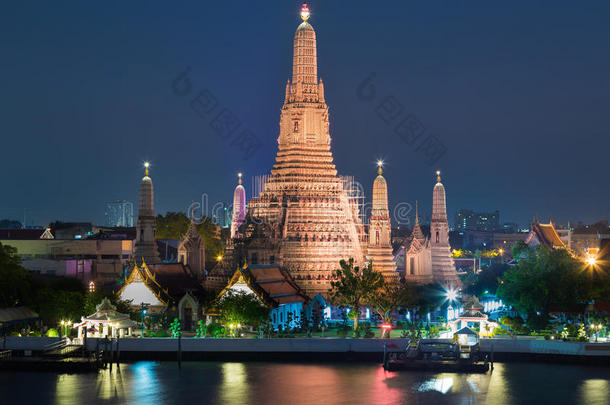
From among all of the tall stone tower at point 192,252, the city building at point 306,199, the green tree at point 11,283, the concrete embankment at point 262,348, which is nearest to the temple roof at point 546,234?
the city building at point 306,199

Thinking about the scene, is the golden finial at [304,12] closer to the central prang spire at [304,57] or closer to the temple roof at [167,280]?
the central prang spire at [304,57]

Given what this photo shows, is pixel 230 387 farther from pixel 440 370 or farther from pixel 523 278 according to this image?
pixel 523 278

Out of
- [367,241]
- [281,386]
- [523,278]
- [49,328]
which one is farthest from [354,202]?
[281,386]

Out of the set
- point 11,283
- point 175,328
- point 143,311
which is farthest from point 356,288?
point 11,283

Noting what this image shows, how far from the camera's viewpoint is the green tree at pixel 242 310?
6600 centimetres

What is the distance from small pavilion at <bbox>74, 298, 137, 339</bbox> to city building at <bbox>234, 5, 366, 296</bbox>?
687 inches

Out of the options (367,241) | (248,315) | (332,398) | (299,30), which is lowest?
(332,398)

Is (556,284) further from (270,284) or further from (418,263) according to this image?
(418,263)

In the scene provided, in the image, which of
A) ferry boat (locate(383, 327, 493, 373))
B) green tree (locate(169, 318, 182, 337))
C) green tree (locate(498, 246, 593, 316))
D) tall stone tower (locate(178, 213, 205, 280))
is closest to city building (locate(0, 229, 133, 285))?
tall stone tower (locate(178, 213, 205, 280))

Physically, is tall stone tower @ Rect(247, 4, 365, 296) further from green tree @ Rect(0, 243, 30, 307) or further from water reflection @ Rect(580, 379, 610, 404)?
water reflection @ Rect(580, 379, 610, 404)

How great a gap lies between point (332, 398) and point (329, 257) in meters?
30.7

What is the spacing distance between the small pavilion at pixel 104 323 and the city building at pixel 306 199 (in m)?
17.5

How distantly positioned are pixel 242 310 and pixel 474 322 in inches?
601

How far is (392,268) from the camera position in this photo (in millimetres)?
82562
